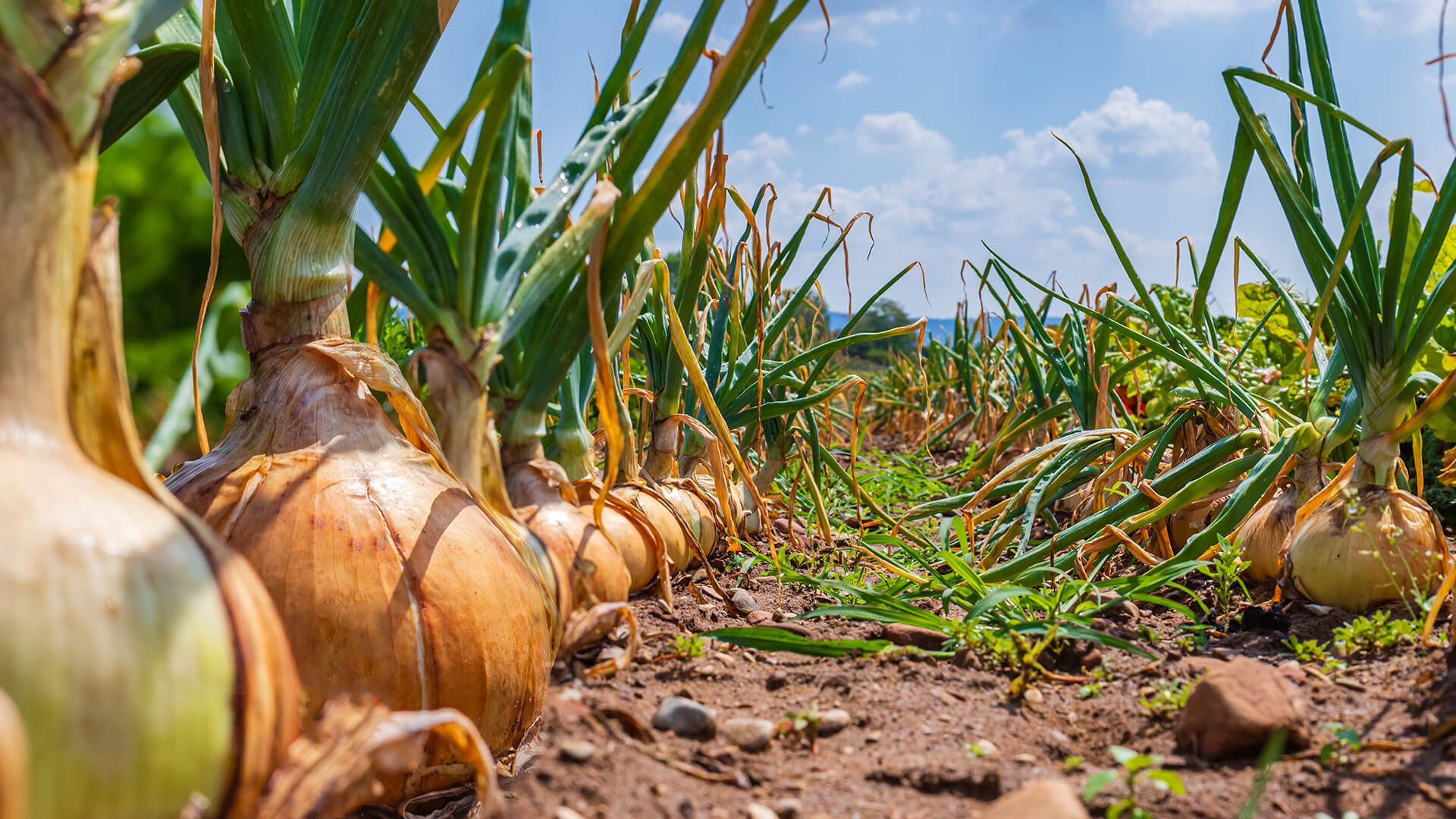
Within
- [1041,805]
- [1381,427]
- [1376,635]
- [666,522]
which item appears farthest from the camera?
[666,522]

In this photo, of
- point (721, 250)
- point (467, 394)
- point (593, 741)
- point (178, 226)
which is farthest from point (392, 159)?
point (178, 226)

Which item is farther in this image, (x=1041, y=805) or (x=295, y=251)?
(x=295, y=251)

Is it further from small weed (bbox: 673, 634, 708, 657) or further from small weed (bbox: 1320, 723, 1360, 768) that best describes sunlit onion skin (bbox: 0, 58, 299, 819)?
small weed (bbox: 1320, 723, 1360, 768)

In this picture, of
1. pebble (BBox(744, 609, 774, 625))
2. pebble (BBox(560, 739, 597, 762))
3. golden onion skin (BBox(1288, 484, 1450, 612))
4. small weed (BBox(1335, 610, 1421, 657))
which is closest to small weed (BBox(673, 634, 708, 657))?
pebble (BBox(744, 609, 774, 625))

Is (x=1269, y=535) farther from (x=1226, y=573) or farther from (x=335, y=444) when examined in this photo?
(x=335, y=444)

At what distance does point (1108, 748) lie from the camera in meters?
0.96

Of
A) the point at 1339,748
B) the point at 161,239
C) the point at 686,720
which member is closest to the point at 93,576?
the point at 686,720

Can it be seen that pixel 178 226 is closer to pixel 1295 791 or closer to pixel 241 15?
pixel 241 15

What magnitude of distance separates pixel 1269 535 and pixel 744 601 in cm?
94

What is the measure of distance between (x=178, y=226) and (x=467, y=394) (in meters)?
2.64

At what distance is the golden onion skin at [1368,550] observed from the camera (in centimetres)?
131

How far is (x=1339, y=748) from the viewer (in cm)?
86

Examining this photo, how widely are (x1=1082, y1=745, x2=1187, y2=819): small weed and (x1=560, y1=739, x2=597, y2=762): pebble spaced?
1.39 ft

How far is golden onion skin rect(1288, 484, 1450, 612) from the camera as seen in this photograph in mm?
1307
